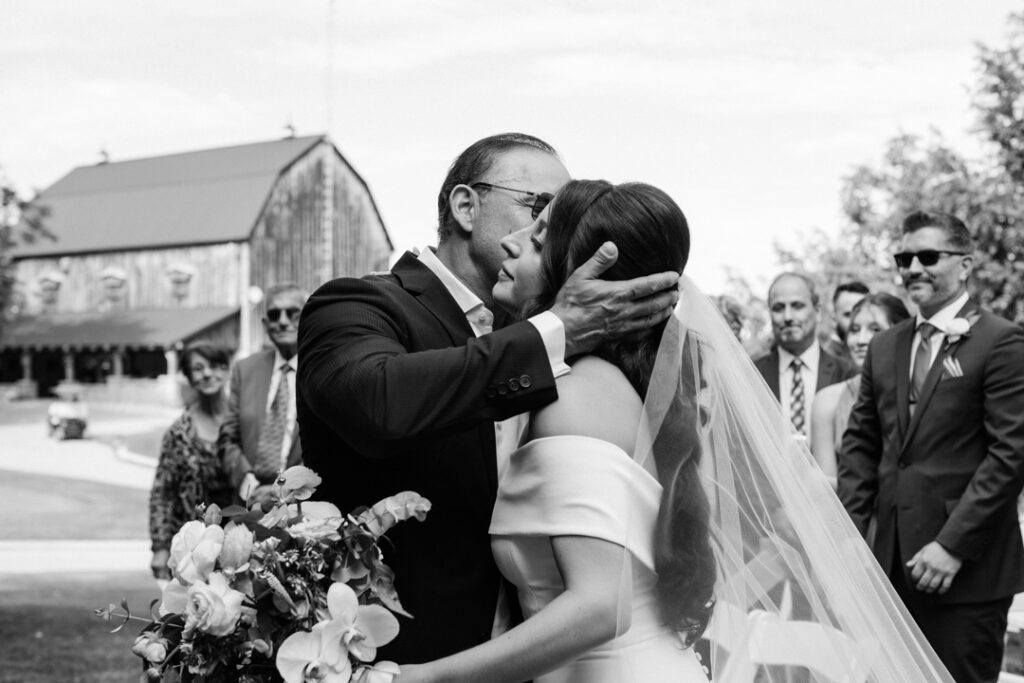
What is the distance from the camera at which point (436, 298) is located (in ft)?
9.08

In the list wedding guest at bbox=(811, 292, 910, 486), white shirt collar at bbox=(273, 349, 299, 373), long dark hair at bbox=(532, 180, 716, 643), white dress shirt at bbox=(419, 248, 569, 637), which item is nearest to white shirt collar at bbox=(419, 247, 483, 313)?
white dress shirt at bbox=(419, 248, 569, 637)

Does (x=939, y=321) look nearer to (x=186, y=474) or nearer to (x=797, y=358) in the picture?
(x=797, y=358)

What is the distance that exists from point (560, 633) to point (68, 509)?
18.7 m

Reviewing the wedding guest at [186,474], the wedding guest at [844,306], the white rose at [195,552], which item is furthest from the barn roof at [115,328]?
the white rose at [195,552]

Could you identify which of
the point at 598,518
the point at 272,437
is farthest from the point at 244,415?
the point at 598,518

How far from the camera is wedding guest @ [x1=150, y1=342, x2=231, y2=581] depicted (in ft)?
22.3

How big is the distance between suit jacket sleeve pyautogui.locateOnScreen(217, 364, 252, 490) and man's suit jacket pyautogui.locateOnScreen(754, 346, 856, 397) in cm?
315

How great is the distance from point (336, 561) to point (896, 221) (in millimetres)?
17734

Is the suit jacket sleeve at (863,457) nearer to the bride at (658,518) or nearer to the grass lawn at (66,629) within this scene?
the bride at (658,518)

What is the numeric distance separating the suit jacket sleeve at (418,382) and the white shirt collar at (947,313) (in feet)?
10.6

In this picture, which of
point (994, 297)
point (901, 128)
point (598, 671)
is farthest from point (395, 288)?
point (901, 128)

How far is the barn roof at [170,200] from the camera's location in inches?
1809

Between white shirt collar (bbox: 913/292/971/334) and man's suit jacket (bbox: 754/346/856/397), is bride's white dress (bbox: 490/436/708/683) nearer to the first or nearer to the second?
white shirt collar (bbox: 913/292/971/334)

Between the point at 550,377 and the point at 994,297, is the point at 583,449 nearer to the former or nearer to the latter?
the point at 550,377
